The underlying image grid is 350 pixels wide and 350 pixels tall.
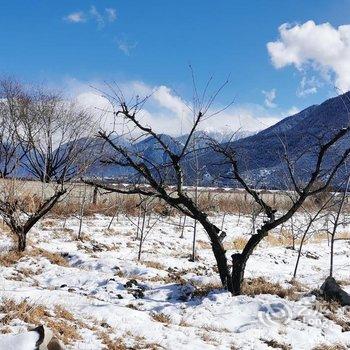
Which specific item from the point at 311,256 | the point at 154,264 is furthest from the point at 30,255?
the point at 311,256

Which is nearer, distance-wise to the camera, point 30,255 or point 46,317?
point 46,317

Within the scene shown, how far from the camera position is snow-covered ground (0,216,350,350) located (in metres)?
7.35

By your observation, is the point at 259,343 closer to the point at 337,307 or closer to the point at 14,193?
the point at 337,307

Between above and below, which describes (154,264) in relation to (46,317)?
below

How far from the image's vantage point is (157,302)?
10008 millimetres

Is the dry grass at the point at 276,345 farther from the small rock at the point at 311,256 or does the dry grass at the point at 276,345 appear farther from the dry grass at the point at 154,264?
the small rock at the point at 311,256

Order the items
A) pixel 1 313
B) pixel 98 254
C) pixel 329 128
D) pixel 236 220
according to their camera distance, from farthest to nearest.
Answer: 1. pixel 236 220
2. pixel 98 254
3. pixel 329 128
4. pixel 1 313

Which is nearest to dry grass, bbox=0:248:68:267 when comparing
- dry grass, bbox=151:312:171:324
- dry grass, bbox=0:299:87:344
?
dry grass, bbox=151:312:171:324

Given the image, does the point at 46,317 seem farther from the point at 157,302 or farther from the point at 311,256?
the point at 311,256

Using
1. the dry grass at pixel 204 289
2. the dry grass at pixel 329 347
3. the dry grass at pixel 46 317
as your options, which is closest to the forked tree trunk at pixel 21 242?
the dry grass at pixel 204 289

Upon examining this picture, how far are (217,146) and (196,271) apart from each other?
14.9 ft

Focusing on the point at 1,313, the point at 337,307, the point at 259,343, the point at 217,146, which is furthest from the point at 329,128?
the point at 1,313

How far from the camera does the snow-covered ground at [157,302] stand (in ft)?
A: 24.1

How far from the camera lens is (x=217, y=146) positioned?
10.6 meters
